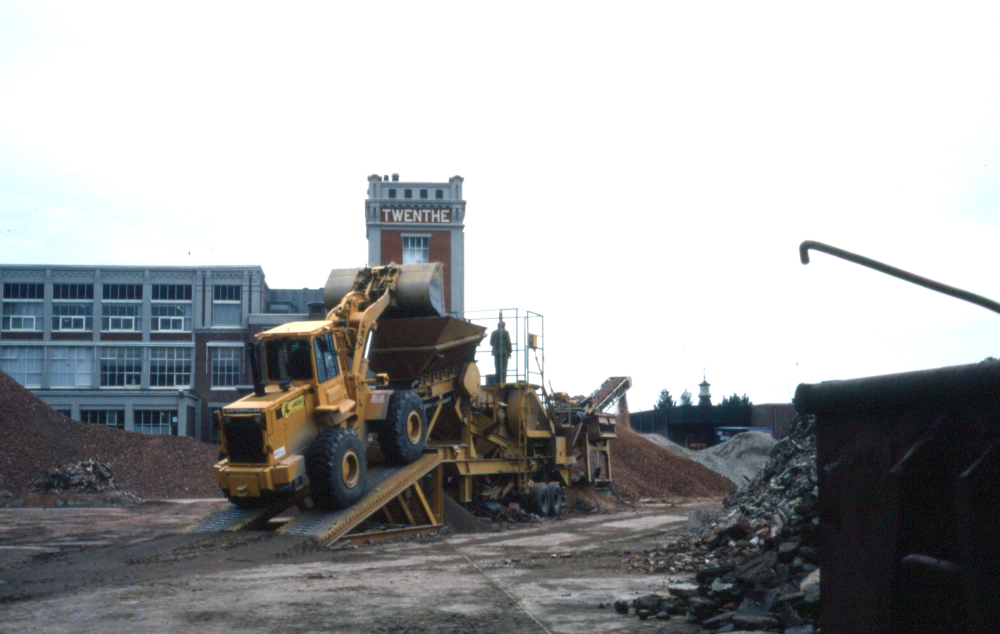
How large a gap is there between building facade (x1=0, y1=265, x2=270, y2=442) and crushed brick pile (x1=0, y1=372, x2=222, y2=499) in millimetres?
18302

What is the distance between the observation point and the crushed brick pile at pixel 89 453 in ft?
92.9

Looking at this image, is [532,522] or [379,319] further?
[532,522]

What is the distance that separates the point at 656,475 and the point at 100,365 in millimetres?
36241

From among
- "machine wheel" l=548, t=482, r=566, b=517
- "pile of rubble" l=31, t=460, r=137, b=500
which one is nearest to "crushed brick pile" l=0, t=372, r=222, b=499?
"pile of rubble" l=31, t=460, r=137, b=500

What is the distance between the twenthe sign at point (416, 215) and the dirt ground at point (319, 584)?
33.0m

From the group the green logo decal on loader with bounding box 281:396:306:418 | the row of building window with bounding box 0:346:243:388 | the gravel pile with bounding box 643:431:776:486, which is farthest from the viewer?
the row of building window with bounding box 0:346:243:388

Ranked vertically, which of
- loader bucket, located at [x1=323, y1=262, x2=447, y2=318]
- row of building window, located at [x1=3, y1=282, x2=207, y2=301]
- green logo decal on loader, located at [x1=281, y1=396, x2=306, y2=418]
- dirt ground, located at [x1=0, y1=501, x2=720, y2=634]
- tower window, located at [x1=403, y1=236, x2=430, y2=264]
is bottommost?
dirt ground, located at [x1=0, y1=501, x2=720, y2=634]

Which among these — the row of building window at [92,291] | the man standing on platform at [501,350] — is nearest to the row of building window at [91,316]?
the row of building window at [92,291]

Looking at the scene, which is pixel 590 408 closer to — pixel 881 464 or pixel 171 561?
pixel 171 561

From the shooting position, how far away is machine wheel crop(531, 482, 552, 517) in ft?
68.1

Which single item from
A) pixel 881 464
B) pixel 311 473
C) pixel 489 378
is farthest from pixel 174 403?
pixel 881 464

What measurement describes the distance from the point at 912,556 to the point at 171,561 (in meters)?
11.0

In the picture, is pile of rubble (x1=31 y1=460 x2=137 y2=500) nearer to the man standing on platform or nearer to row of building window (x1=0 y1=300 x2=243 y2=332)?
the man standing on platform

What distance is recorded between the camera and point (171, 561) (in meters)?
12.0
